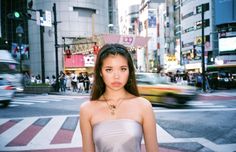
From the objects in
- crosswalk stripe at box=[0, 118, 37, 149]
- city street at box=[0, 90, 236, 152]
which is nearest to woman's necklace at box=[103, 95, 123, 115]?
city street at box=[0, 90, 236, 152]

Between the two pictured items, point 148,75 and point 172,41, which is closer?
Result: point 148,75

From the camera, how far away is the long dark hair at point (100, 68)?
94.6 inches

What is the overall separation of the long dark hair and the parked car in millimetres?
29896

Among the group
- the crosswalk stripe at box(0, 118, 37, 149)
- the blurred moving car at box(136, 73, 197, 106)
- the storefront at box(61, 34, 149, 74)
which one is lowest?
the crosswalk stripe at box(0, 118, 37, 149)

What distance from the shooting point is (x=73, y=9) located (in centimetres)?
5575

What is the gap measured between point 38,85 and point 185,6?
48065 mm

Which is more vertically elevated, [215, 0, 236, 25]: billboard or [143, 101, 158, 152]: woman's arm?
[215, 0, 236, 25]: billboard

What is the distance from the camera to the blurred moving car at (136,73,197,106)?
46.8 feet

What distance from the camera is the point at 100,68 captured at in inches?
96.4

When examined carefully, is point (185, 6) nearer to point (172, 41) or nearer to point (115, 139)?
point (172, 41)

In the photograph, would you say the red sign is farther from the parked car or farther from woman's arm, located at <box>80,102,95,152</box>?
woman's arm, located at <box>80,102,95,152</box>

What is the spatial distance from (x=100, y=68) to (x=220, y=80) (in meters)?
30.5

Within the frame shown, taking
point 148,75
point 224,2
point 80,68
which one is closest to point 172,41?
point 224,2

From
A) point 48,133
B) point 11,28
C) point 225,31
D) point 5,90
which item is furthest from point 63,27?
point 48,133
